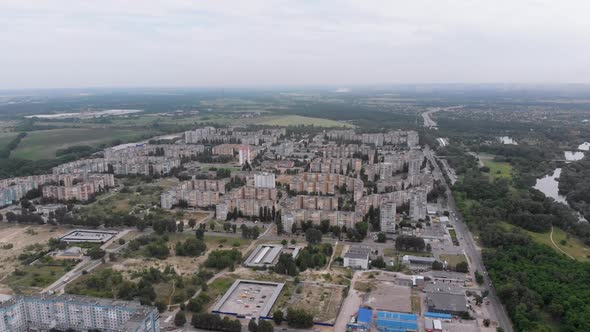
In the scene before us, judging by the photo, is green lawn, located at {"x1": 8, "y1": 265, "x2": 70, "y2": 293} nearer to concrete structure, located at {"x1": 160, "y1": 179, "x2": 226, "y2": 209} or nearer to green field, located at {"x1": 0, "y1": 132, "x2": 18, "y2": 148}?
concrete structure, located at {"x1": 160, "y1": 179, "x2": 226, "y2": 209}

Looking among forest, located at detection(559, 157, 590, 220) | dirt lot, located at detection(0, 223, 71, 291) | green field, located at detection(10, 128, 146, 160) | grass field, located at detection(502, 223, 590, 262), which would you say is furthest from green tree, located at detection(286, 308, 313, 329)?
green field, located at detection(10, 128, 146, 160)

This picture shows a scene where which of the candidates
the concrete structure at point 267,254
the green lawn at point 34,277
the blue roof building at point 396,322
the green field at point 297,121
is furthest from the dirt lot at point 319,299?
the green field at point 297,121

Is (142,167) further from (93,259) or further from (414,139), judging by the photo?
(414,139)

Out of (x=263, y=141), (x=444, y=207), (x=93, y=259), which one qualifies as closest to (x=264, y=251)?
(x=93, y=259)

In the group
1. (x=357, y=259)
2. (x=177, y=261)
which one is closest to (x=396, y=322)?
(x=357, y=259)

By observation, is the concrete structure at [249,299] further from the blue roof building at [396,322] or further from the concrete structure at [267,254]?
the blue roof building at [396,322]
